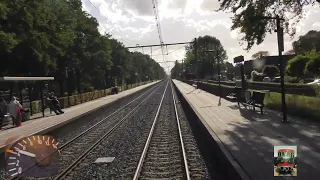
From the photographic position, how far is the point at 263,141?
10531mm

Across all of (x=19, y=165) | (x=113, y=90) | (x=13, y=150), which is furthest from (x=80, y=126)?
(x=113, y=90)

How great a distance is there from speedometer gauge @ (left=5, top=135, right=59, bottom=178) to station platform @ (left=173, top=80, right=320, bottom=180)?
463 cm

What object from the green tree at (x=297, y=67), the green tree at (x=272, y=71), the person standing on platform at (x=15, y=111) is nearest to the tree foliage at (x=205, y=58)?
the green tree at (x=272, y=71)

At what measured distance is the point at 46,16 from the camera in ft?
99.2

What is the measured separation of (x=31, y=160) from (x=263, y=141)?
6.37 meters

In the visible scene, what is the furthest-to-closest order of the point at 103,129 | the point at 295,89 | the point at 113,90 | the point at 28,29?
the point at 113,90
the point at 28,29
the point at 295,89
the point at 103,129

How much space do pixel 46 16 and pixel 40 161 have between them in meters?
22.0

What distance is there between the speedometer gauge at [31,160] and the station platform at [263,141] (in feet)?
15.2

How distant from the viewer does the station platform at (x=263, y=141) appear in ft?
24.2

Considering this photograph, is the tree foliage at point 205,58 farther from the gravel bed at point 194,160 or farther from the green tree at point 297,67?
the gravel bed at point 194,160

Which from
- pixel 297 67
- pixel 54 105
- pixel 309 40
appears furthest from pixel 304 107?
pixel 309 40

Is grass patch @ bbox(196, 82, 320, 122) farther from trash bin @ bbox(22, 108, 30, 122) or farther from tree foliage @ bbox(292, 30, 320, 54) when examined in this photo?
tree foliage @ bbox(292, 30, 320, 54)

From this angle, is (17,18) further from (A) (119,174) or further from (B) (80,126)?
(A) (119,174)

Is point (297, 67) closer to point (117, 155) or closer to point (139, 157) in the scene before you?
point (117, 155)
